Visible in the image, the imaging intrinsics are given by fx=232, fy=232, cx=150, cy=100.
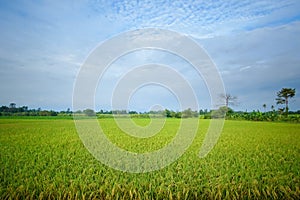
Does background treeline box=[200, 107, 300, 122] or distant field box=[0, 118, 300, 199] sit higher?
background treeline box=[200, 107, 300, 122]

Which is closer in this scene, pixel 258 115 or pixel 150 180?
pixel 150 180

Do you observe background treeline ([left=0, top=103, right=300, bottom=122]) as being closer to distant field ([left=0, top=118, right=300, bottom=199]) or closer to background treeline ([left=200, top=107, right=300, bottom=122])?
background treeline ([left=200, top=107, right=300, bottom=122])

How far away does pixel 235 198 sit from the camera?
3619 millimetres

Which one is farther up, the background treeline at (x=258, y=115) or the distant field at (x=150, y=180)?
the background treeline at (x=258, y=115)

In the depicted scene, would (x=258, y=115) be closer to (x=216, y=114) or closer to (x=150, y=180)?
(x=216, y=114)

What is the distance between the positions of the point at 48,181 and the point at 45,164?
1.36m

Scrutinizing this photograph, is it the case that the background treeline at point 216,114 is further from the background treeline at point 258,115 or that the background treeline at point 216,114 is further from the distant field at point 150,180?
the distant field at point 150,180

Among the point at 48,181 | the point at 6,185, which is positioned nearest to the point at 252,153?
the point at 48,181

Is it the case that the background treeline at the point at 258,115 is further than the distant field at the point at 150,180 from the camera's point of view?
Yes

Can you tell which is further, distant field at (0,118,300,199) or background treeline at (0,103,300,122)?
background treeline at (0,103,300,122)

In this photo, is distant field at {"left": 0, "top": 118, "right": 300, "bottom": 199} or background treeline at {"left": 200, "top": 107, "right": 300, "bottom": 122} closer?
distant field at {"left": 0, "top": 118, "right": 300, "bottom": 199}

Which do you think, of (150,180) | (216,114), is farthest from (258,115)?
(150,180)

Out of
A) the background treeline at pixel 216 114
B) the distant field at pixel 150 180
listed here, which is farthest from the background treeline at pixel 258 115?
the distant field at pixel 150 180

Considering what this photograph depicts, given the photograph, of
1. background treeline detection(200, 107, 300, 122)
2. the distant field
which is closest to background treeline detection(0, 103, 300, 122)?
background treeline detection(200, 107, 300, 122)
